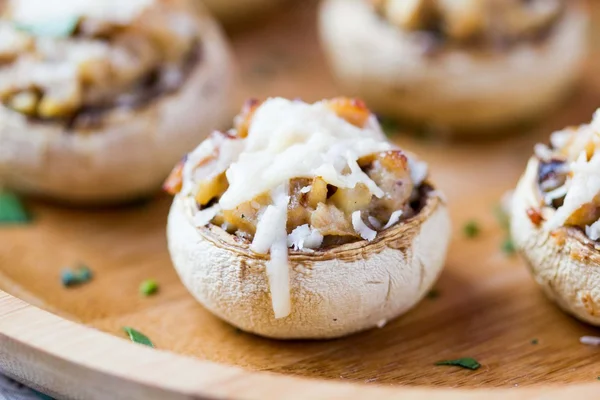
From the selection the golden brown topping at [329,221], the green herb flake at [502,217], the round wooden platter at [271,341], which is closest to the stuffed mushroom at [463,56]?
the round wooden platter at [271,341]

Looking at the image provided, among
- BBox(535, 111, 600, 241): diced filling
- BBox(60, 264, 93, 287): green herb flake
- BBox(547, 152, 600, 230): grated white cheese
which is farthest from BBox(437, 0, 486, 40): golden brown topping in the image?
BBox(60, 264, 93, 287): green herb flake

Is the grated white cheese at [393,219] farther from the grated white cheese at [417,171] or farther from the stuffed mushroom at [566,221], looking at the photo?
the stuffed mushroom at [566,221]

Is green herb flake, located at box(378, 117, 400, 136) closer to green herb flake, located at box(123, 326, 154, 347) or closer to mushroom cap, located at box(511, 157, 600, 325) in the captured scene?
mushroom cap, located at box(511, 157, 600, 325)

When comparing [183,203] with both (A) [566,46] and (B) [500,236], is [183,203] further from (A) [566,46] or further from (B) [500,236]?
(A) [566,46]

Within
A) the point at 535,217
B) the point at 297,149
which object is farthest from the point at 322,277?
the point at 535,217

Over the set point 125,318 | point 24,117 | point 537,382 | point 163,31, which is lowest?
point 125,318

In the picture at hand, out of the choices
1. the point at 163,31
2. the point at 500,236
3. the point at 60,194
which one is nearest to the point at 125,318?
the point at 60,194

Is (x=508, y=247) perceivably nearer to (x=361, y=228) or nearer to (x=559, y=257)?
(x=559, y=257)
